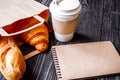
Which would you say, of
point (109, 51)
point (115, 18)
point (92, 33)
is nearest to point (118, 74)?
point (109, 51)

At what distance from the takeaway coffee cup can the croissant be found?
0.17 ft

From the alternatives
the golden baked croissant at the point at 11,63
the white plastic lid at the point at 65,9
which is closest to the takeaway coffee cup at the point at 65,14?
the white plastic lid at the point at 65,9

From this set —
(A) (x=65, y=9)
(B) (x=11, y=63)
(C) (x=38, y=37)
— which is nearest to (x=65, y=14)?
(A) (x=65, y=9)

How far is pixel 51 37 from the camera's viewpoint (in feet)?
2.39

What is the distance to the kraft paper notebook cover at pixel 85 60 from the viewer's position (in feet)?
1.90

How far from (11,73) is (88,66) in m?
0.24

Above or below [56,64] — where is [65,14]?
above

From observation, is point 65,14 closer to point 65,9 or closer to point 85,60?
point 65,9

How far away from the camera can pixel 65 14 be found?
62cm

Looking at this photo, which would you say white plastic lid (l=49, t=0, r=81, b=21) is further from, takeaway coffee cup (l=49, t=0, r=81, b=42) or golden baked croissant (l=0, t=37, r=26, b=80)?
golden baked croissant (l=0, t=37, r=26, b=80)

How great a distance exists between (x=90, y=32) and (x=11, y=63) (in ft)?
1.17

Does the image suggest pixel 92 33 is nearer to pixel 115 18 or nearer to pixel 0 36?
pixel 115 18

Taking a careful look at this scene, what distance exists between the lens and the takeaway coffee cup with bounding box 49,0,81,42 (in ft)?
2.02

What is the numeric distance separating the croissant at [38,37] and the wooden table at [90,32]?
0.03 m
